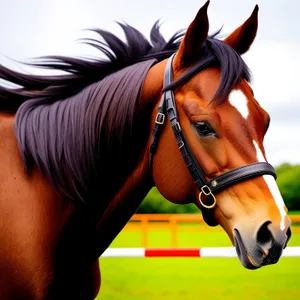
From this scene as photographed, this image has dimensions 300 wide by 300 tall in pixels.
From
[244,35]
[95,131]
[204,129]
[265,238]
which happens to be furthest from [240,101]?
[95,131]

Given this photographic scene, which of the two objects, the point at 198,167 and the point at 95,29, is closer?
the point at 198,167

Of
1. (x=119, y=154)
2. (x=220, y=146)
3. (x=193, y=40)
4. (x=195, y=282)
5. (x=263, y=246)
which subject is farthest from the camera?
(x=195, y=282)

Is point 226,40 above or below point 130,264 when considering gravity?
above

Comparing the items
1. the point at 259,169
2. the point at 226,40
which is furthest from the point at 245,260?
the point at 226,40

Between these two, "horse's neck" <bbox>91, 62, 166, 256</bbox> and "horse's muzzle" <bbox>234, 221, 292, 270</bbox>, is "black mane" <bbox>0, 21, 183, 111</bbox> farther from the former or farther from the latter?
"horse's muzzle" <bbox>234, 221, 292, 270</bbox>

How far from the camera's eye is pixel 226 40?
2.48 m

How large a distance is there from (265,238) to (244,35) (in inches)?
42.6

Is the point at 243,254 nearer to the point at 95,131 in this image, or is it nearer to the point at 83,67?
the point at 95,131

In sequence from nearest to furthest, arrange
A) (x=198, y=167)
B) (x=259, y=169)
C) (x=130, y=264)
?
(x=259, y=169) < (x=198, y=167) < (x=130, y=264)

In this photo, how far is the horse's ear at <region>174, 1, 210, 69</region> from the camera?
7.27 ft

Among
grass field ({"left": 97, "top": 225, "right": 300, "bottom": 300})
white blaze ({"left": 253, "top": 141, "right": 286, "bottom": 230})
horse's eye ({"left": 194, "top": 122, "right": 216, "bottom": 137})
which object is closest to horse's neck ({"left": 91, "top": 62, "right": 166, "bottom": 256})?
horse's eye ({"left": 194, "top": 122, "right": 216, "bottom": 137})

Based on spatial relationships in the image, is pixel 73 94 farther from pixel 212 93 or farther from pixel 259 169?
pixel 259 169

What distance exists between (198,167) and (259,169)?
0.29m

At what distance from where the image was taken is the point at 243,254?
2055 millimetres
